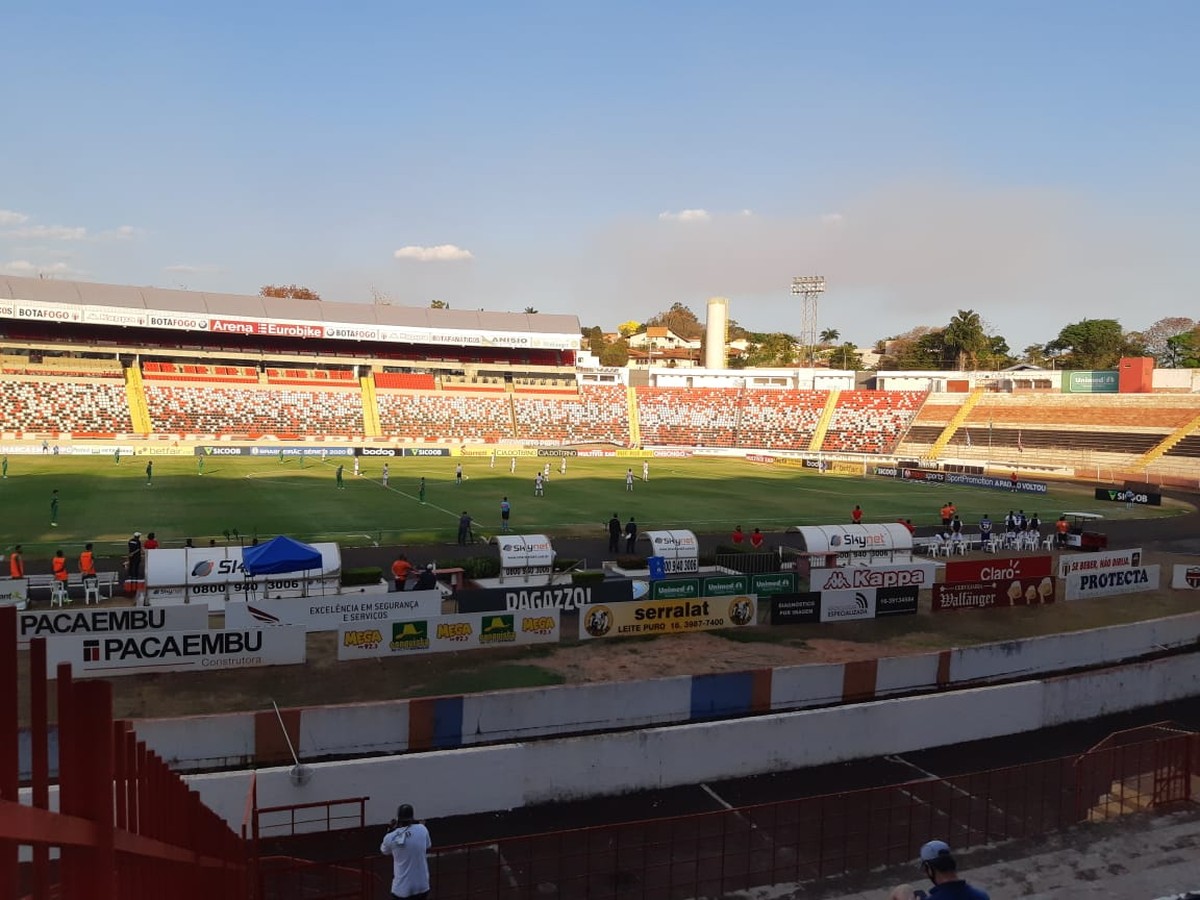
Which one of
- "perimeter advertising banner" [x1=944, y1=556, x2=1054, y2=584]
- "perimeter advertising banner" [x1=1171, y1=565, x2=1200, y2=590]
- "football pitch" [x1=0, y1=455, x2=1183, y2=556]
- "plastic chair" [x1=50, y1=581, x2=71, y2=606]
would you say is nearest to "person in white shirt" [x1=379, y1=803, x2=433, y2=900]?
"plastic chair" [x1=50, y1=581, x2=71, y2=606]

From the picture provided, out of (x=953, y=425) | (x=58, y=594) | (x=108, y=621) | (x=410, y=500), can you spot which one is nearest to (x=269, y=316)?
(x=410, y=500)

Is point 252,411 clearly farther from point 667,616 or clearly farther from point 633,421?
point 667,616

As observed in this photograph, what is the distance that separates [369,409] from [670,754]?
6638 centimetres

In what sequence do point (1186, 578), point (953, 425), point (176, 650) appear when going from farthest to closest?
point (953, 425)
point (1186, 578)
point (176, 650)

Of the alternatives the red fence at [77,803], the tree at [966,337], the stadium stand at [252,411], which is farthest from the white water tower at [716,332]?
the red fence at [77,803]

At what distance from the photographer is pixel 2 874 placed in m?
2.17

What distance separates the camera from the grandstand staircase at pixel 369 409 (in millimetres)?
73750

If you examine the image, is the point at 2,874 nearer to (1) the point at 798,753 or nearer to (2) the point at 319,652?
(1) the point at 798,753

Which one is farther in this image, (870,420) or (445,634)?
(870,420)

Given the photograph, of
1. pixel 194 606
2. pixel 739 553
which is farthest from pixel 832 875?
pixel 739 553

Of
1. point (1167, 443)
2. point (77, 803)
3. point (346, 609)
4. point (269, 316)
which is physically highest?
point (269, 316)

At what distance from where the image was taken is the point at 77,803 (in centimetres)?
265

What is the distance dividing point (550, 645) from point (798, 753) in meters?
6.83

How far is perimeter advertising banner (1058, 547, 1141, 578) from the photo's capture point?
2595 centimetres
